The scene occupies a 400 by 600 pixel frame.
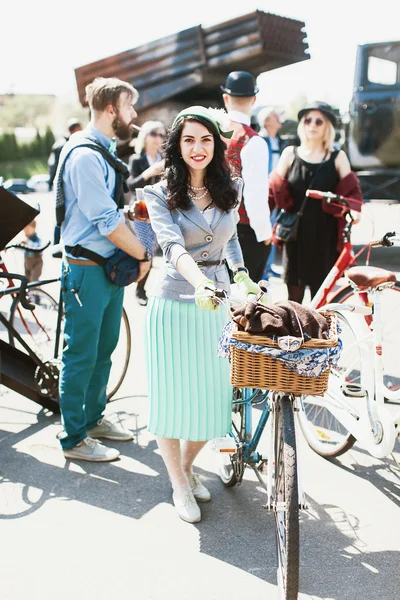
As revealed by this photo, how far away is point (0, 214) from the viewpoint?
400 centimetres

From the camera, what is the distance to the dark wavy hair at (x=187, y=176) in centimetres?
300

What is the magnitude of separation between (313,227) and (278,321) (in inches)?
109

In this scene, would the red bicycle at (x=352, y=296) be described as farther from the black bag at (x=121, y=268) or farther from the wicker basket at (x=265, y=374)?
the wicker basket at (x=265, y=374)

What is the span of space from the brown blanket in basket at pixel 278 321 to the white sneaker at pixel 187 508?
47.2 inches

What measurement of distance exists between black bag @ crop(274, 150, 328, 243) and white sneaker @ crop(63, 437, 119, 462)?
2.10m

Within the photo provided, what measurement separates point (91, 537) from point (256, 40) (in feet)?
24.2

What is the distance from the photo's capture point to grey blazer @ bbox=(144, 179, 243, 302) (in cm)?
296

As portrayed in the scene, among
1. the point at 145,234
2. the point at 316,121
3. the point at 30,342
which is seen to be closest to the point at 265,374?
the point at 145,234

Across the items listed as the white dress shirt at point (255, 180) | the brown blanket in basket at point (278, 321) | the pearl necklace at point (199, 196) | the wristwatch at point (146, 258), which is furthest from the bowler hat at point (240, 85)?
the brown blanket in basket at point (278, 321)

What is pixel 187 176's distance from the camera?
10.1ft

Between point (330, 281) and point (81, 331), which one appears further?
point (330, 281)

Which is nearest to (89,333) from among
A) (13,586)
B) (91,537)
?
(91,537)

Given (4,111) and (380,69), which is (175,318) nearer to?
(380,69)

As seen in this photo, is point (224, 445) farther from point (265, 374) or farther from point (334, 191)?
point (334, 191)
